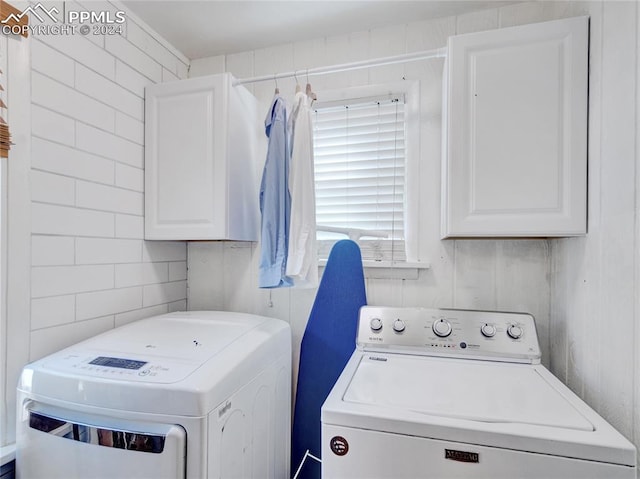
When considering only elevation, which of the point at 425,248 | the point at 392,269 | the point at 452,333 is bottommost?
the point at 452,333

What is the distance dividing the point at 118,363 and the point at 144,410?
0.22m

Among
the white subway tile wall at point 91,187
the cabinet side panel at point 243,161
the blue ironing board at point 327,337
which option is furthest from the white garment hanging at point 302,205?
the white subway tile wall at point 91,187

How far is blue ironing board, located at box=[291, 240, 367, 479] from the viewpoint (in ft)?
5.54

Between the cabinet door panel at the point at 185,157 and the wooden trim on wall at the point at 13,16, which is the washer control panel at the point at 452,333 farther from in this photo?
the wooden trim on wall at the point at 13,16

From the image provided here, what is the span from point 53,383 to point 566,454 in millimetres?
1423

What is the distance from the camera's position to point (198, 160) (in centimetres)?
166

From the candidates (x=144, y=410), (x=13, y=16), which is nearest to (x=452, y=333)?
(x=144, y=410)

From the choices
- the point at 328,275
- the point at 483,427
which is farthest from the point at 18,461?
the point at 483,427

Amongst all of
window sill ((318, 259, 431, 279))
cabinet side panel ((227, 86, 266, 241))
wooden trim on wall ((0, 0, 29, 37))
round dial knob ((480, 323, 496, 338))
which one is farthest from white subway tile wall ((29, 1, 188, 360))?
round dial knob ((480, 323, 496, 338))

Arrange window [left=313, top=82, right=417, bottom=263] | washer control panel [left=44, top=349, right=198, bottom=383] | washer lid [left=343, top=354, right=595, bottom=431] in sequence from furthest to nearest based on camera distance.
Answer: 1. window [left=313, top=82, right=417, bottom=263]
2. washer control panel [left=44, top=349, right=198, bottom=383]
3. washer lid [left=343, top=354, right=595, bottom=431]

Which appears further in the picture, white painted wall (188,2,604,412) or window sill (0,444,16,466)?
white painted wall (188,2,604,412)

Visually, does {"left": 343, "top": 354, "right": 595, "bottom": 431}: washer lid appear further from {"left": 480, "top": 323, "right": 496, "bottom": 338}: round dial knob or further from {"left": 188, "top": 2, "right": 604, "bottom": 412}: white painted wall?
{"left": 188, "top": 2, "right": 604, "bottom": 412}: white painted wall

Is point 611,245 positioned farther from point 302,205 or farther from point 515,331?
point 302,205

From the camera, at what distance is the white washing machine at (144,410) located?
39.3 inches
